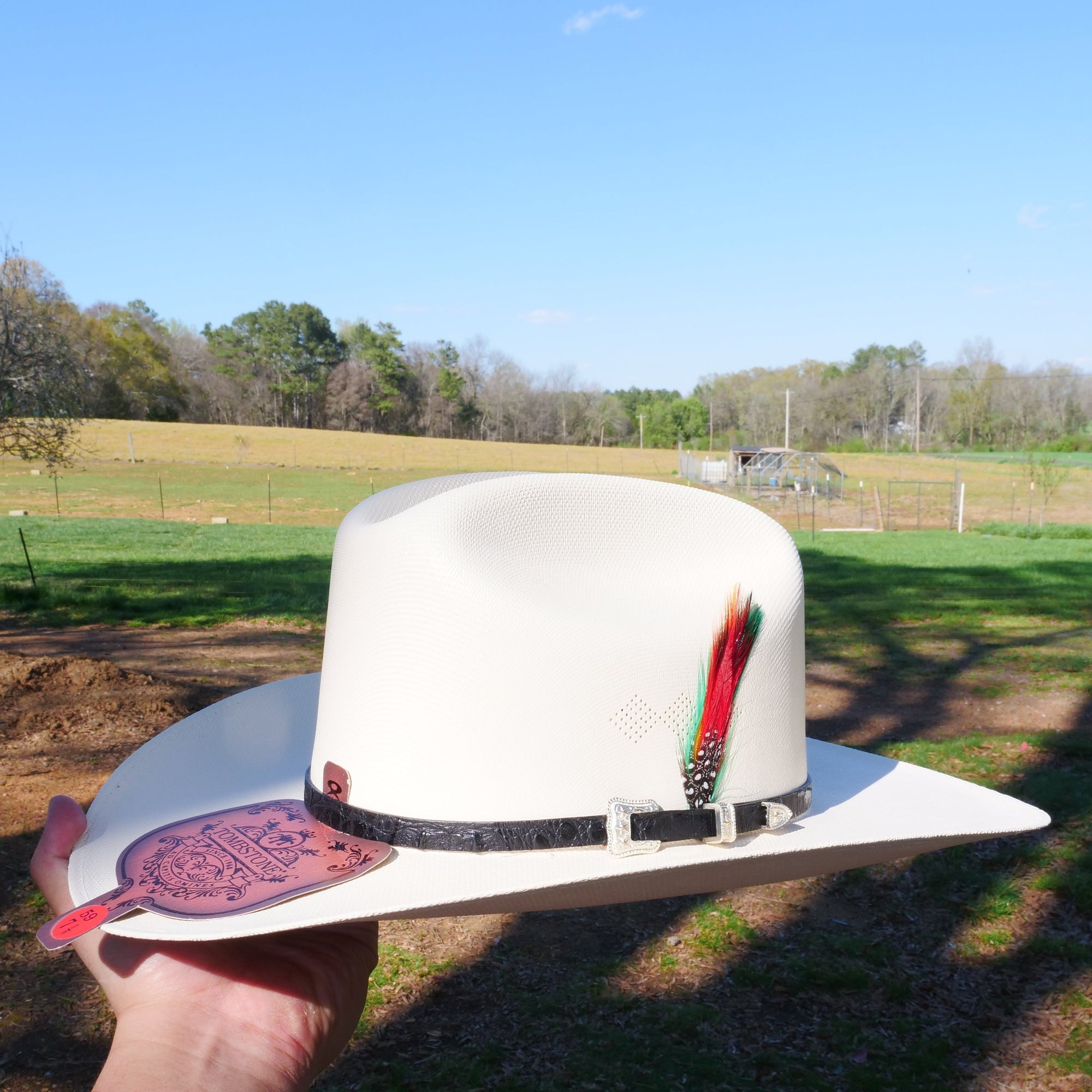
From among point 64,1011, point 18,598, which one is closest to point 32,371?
point 18,598

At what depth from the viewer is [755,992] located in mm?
3824

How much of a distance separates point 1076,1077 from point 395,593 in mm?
3286

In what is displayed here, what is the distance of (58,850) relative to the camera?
167cm

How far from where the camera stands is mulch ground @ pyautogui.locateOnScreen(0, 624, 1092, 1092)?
3354 millimetres

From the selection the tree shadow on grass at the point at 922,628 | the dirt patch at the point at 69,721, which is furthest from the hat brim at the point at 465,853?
the tree shadow on grass at the point at 922,628

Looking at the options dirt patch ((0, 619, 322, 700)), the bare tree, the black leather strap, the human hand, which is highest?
the bare tree

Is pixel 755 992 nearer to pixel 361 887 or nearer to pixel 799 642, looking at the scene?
pixel 799 642

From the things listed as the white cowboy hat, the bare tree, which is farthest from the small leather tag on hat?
the bare tree

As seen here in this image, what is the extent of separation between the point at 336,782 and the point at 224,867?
0.22 metres

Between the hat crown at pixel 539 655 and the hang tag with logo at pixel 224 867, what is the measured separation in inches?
3.8

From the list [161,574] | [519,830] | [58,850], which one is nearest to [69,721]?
[58,850]

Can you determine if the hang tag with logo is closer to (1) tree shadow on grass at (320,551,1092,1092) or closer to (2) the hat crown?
(2) the hat crown

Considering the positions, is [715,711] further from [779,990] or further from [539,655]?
[779,990]

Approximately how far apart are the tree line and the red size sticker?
7710 centimetres
